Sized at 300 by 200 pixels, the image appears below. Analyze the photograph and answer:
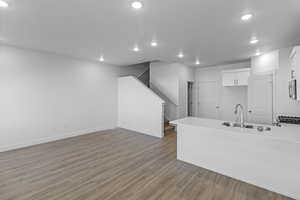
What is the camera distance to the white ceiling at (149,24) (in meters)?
2.02

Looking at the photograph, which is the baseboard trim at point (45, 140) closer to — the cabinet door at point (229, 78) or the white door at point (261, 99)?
the cabinet door at point (229, 78)

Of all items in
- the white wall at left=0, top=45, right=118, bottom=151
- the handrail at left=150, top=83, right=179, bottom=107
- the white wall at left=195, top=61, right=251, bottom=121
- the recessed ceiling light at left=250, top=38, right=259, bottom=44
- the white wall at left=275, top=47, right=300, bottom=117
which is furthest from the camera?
the handrail at left=150, top=83, right=179, bottom=107

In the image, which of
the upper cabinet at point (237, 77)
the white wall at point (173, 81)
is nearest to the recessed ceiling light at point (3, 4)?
the white wall at point (173, 81)

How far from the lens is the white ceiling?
2.02m

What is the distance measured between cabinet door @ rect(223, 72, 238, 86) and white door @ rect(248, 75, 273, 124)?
682mm

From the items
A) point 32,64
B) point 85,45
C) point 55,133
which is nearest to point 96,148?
point 55,133

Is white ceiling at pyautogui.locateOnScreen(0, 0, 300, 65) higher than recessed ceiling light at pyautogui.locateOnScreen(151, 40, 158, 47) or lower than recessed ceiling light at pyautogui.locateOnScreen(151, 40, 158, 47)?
lower

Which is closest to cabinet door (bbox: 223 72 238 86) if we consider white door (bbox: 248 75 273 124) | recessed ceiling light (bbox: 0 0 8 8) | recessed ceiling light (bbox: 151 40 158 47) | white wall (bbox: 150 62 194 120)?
white door (bbox: 248 75 273 124)

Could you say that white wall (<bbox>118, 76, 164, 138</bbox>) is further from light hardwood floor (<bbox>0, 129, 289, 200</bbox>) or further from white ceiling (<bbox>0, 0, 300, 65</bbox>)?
white ceiling (<bbox>0, 0, 300, 65</bbox>)

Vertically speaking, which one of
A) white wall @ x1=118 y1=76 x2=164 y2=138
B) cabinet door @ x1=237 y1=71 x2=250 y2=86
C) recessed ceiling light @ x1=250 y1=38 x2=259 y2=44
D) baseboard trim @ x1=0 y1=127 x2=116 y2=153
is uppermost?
recessed ceiling light @ x1=250 y1=38 x2=259 y2=44

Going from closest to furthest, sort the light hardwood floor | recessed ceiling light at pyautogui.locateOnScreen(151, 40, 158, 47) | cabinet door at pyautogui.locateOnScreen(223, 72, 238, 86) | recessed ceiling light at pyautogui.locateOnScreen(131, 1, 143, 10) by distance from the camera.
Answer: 1. recessed ceiling light at pyautogui.locateOnScreen(131, 1, 143, 10)
2. the light hardwood floor
3. recessed ceiling light at pyautogui.locateOnScreen(151, 40, 158, 47)
4. cabinet door at pyautogui.locateOnScreen(223, 72, 238, 86)

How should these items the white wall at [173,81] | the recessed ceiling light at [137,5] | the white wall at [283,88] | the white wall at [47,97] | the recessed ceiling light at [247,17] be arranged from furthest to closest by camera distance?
1. the white wall at [173,81]
2. the white wall at [47,97]
3. the white wall at [283,88]
4. the recessed ceiling light at [247,17]
5. the recessed ceiling light at [137,5]

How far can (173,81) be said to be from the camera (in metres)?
5.98

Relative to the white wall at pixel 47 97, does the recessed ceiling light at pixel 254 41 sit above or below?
above
